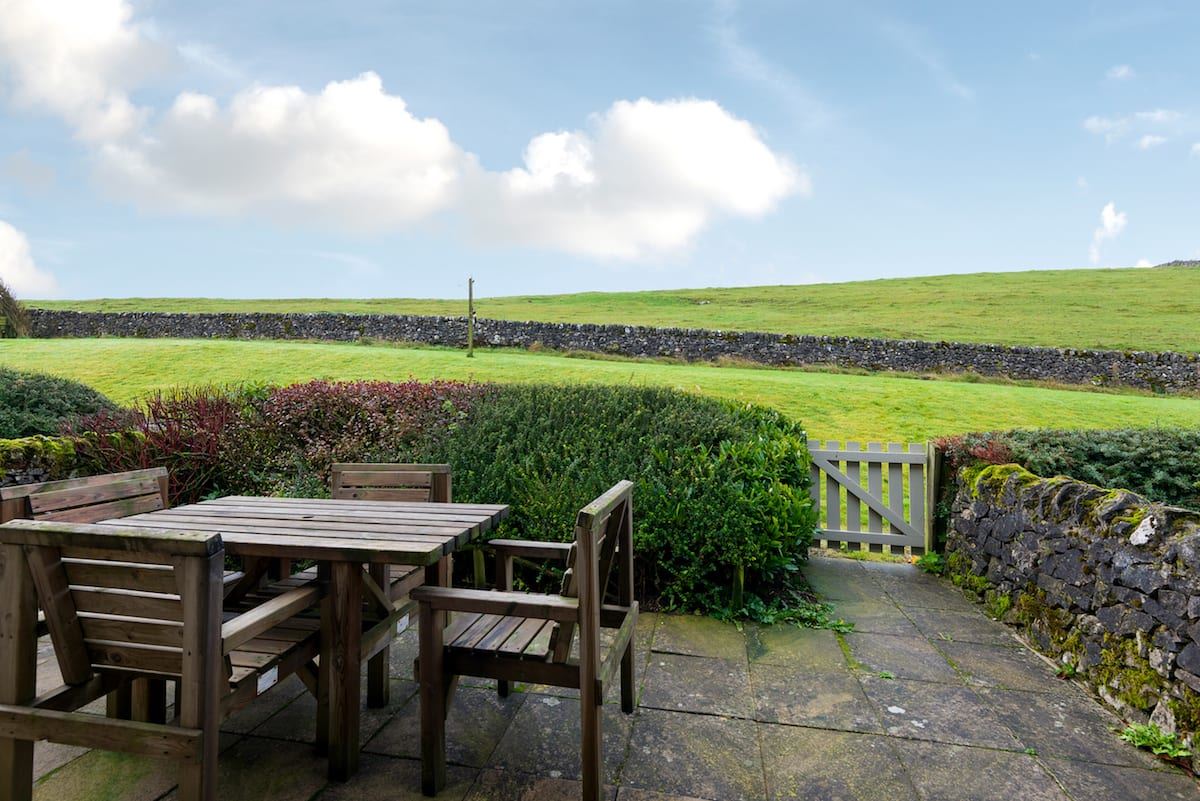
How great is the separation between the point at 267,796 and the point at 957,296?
44.8 m

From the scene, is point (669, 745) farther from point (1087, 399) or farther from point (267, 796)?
point (1087, 399)

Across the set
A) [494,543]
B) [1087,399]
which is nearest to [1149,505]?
[494,543]

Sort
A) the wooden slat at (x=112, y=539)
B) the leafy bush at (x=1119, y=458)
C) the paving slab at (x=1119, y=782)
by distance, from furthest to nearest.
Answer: the leafy bush at (x=1119, y=458)
the paving slab at (x=1119, y=782)
the wooden slat at (x=112, y=539)

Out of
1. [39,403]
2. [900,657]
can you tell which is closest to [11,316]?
[39,403]

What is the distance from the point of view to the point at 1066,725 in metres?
3.19

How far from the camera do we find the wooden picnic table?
8.14 feet

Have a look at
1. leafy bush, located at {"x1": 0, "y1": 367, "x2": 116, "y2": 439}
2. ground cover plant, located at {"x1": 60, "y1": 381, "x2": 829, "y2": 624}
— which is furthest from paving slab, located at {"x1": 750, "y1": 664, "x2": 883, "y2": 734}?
leafy bush, located at {"x1": 0, "y1": 367, "x2": 116, "y2": 439}

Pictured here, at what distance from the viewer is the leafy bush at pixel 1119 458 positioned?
215 inches

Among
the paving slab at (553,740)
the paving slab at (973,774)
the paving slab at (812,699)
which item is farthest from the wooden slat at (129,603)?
the paving slab at (973,774)

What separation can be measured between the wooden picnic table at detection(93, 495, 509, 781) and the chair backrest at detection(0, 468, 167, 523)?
296mm

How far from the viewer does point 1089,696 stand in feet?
11.5

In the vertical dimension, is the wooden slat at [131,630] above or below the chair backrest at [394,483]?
below

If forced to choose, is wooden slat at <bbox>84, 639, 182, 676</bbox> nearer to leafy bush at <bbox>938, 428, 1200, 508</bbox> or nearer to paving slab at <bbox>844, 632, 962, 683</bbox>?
paving slab at <bbox>844, 632, 962, 683</bbox>

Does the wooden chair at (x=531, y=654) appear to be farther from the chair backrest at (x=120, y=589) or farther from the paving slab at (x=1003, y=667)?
the paving slab at (x=1003, y=667)
